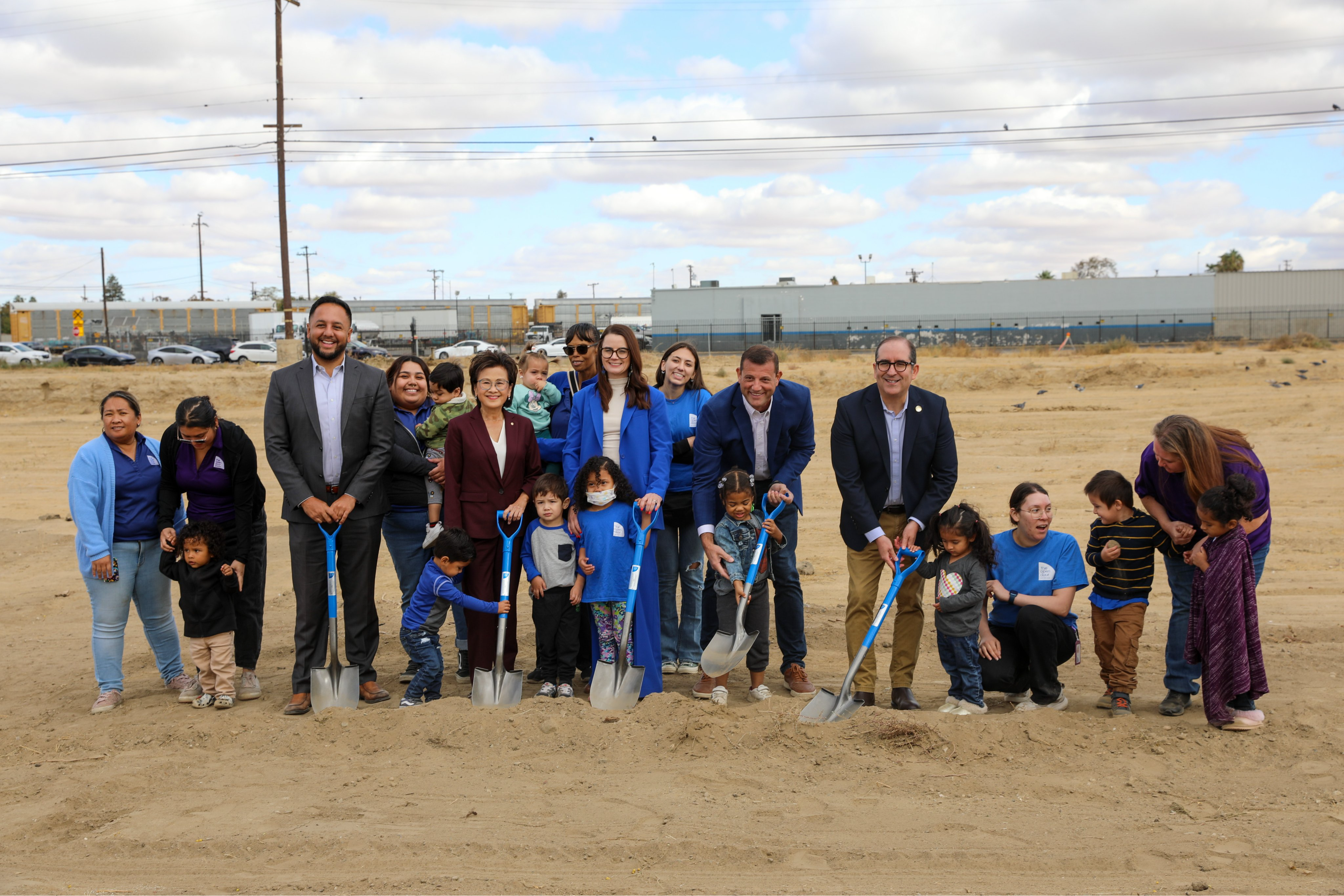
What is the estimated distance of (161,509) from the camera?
6.01 meters

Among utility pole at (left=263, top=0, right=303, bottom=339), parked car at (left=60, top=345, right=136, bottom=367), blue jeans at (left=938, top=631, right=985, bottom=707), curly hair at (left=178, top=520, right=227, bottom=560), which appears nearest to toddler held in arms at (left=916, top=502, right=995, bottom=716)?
blue jeans at (left=938, top=631, right=985, bottom=707)

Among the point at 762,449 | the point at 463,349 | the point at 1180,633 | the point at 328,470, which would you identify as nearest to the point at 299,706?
the point at 328,470

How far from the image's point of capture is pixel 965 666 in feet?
18.4

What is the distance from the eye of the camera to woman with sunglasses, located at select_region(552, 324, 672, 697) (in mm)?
5930

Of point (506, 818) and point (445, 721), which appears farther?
point (445, 721)

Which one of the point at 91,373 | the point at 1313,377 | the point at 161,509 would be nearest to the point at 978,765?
the point at 161,509

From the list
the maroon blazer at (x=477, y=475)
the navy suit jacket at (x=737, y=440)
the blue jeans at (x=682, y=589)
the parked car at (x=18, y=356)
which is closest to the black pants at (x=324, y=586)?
the maroon blazer at (x=477, y=475)

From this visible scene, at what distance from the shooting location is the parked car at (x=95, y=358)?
42.8 meters

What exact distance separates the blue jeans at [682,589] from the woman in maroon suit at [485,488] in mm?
977

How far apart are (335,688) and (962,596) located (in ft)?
12.2

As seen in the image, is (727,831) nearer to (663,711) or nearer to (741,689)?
(663,711)

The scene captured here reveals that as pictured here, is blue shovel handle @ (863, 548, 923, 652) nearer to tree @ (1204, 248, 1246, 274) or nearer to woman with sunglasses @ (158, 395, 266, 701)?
woman with sunglasses @ (158, 395, 266, 701)

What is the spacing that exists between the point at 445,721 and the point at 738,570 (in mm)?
1881

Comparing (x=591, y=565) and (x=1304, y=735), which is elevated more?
(x=591, y=565)
